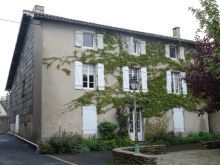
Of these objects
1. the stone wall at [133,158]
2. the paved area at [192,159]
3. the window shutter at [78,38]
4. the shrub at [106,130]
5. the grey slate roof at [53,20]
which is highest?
the grey slate roof at [53,20]

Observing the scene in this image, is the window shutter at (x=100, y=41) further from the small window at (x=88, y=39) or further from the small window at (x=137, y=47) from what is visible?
the small window at (x=137, y=47)

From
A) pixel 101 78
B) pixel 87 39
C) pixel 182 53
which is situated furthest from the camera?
pixel 182 53

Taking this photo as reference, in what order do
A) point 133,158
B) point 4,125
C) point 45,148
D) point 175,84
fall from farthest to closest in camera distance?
point 4,125
point 175,84
point 45,148
point 133,158

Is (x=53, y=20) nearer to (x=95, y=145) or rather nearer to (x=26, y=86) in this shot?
(x=26, y=86)

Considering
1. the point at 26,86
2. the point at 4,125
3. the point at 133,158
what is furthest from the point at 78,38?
the point at 4,125

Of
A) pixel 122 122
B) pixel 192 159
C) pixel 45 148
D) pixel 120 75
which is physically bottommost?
pixel 192 159

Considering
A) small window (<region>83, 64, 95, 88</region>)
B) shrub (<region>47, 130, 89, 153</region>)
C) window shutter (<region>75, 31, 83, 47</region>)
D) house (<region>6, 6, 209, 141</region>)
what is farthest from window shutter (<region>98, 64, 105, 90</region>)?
shrub (<region>47, 130, 89, 153</region>)

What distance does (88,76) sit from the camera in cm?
1873

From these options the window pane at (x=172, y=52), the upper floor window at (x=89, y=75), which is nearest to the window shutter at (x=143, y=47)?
the window pane at (x=172, y=52)

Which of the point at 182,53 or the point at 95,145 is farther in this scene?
the point at 182,53

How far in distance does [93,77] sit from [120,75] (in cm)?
178

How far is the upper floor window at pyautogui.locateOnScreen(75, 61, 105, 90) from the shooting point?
1822 centimetres

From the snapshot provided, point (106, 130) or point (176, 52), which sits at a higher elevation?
point (176, 52)

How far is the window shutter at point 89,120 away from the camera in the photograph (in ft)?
59.0
